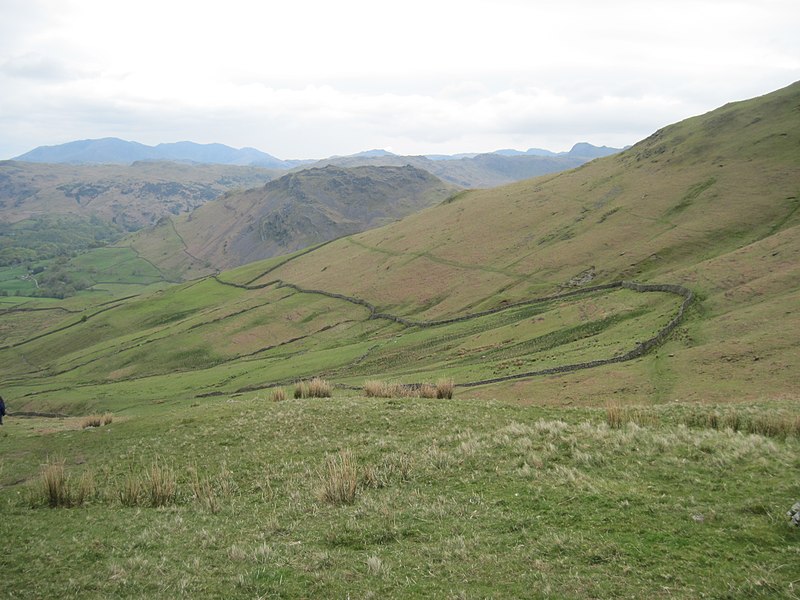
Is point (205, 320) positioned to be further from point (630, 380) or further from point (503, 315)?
point (630, 380)

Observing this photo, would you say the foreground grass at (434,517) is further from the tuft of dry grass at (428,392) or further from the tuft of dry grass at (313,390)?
the tuft of dry grass at (313,390)

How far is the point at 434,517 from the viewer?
12.5 m

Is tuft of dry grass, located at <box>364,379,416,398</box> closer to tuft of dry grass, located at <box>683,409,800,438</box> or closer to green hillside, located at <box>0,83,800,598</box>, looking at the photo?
green hillside, located at <box>0,83,800,598</box>

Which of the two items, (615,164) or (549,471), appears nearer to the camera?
(549,471)

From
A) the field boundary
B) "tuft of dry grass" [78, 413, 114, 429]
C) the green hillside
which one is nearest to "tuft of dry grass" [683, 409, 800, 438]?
the green hillside

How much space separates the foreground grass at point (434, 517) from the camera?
31.2ft

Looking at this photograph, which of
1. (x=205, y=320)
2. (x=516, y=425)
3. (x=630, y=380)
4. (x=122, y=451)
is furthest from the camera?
(x=205, y=320)

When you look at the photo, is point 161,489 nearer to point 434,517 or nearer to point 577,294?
point 434,517

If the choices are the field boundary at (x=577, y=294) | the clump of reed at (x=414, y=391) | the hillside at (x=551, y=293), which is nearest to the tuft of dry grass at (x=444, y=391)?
the clump of reed at (x=414, y=391)

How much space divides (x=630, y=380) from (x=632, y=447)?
19644mm

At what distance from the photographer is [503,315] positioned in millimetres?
67312

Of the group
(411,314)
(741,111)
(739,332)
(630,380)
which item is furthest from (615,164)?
(630,380)

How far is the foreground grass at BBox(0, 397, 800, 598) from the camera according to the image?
9523 mm

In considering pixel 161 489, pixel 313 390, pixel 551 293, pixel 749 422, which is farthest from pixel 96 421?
pixel 551 293
